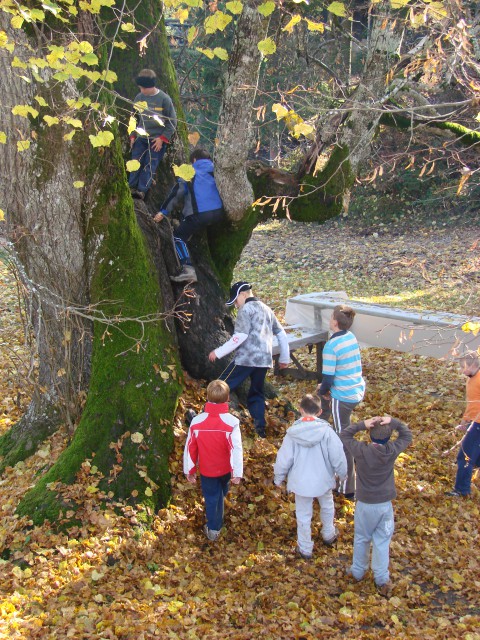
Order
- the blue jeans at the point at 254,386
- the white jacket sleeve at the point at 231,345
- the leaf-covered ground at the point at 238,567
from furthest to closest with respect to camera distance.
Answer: the blue jeans at the point at 254,386 < the white jacket sleeve at the point at 231,345 < the leaf-covered ground at the point at 238,567

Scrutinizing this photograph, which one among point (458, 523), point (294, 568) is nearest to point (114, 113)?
point (294, 568)

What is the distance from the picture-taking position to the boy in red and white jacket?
187 inches

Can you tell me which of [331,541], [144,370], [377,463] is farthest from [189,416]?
[377,463]

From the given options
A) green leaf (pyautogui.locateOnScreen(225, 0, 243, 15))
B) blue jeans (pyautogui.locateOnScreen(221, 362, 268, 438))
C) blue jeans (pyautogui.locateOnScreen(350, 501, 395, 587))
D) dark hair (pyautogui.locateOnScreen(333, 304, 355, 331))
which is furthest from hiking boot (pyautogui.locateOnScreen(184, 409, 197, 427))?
green leaf (pyautogui.locateOnScreen(225, 0, 243, 15))

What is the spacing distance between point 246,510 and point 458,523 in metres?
1.86

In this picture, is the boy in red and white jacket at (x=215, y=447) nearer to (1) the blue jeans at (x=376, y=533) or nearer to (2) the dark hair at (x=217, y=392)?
(2) the dark hair at (x=217, y=392)

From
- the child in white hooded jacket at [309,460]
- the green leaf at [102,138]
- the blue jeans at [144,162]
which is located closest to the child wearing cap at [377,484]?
the child in white hooded jacket at [309,460]

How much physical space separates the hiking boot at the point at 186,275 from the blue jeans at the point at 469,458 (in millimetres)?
2983

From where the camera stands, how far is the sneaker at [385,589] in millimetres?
4438

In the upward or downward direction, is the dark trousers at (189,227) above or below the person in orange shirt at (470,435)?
above

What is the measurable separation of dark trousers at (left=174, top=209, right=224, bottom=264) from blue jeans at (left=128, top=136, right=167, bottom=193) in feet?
1.74

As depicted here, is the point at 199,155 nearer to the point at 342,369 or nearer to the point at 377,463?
the point at 342,369

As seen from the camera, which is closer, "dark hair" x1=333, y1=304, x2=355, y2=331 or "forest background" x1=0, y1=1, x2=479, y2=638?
"forest background" x1=0, y1=1, x2=479, y2=638

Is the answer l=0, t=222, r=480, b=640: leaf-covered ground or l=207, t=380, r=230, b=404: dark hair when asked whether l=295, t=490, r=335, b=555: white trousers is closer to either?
l=0, t=222, r=480, b=640: leaf-covered ground
